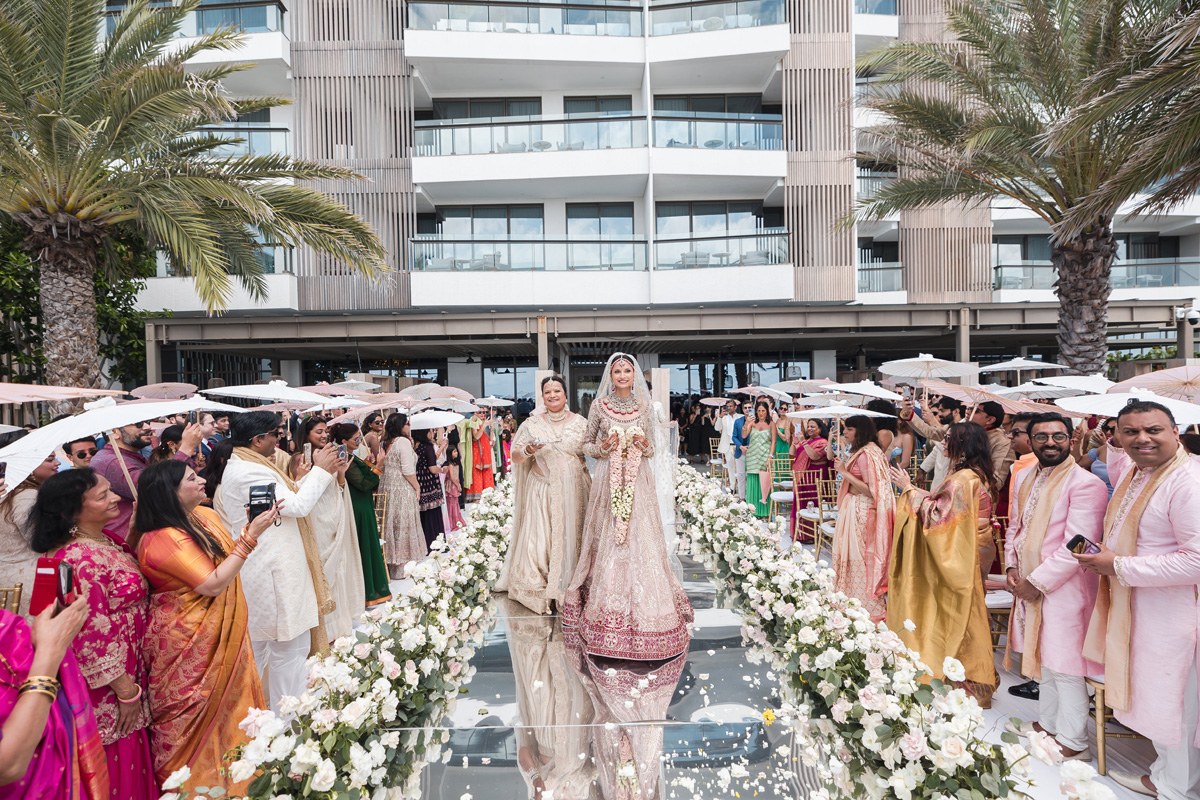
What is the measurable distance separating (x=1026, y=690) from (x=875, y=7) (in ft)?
61.2

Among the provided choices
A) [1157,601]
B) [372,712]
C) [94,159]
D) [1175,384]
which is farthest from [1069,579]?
Answer: [94,159]

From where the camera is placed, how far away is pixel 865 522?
17.7 ft

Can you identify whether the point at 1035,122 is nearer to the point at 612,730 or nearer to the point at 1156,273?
the point at 612,730

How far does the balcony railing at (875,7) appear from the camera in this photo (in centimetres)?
1825

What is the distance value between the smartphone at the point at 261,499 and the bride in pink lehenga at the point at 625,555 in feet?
6.82

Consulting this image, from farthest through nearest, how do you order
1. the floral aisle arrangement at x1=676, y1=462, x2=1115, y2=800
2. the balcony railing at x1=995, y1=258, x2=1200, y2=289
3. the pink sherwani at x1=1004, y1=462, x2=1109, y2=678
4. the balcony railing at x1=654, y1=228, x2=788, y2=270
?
the balcony railing at x1=995, y1=258, x2=1200, y2=289 < the balcony railing at x1=654, y1=228, x2=788, y2=270 < the pink sherwani at x1=1004, y1=462, x2=1109, y2=678 < the floral aisle arrangement at x1=676, y1=462, x2=1115, y2=800

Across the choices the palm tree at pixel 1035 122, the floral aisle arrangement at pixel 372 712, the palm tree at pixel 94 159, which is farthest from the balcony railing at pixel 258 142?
the floral aisle arrangement at pixel 372 712

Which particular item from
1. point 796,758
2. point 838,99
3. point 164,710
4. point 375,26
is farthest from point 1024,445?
point 375,26

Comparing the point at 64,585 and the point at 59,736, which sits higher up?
the point at 64,585

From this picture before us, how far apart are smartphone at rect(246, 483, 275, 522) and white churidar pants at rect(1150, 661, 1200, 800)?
13.8 ft

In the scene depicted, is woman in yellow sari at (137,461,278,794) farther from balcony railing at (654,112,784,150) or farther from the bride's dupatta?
balcony railing at (654,112,784,150)

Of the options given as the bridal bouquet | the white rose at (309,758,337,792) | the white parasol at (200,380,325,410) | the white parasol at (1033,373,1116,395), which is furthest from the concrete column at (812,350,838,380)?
the white rose at (309,758,337,792)

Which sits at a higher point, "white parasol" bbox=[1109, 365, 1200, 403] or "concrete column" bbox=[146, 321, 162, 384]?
"concrete column" bbox=[146, 321, 162, 384]

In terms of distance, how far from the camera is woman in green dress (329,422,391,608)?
18.9ft
